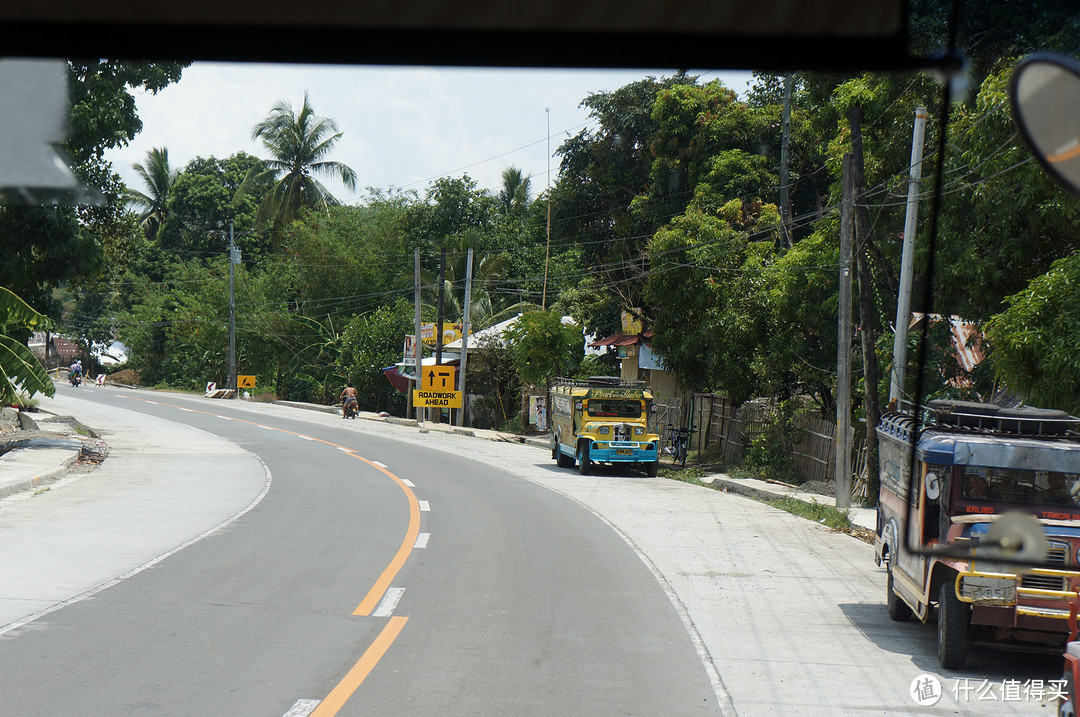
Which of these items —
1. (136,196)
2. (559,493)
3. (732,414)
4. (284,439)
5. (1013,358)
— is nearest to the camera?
(1013,358)

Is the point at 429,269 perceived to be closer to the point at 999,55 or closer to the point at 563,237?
the point at 563,237

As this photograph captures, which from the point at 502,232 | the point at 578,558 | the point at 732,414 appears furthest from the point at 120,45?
the point at 502,232

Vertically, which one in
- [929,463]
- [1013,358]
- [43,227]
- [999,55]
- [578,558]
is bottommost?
[578,558]

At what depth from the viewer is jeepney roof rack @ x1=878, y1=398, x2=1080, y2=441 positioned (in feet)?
28.2

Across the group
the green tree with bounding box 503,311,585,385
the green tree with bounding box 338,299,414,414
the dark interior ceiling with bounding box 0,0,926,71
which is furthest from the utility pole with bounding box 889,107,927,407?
the green tree with bounding box 338,299,414,414

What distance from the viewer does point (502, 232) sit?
191 feet

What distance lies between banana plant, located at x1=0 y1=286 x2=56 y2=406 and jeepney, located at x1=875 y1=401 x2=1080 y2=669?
1751 cm

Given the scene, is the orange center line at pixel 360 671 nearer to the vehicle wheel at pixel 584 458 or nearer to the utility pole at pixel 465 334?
the vehicle wheel at pixel 584 458

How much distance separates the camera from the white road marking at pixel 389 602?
368 inches

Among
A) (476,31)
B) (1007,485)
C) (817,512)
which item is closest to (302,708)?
(476,31)

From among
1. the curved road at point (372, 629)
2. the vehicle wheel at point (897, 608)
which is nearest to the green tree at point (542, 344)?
the curved road at point (372, 629)

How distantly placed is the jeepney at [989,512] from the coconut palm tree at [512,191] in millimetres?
55495

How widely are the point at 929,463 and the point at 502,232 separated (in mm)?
50567

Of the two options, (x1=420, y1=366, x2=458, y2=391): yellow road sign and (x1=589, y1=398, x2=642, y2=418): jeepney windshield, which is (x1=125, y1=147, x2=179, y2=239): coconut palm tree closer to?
(x1=420, y1=366, x2=458, y2=391): yellow road sign
